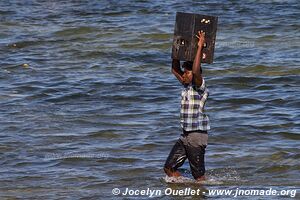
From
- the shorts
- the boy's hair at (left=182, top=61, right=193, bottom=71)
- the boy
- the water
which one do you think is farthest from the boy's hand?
the water

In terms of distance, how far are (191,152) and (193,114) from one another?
401mm

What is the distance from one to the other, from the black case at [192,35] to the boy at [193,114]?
67 millimetres

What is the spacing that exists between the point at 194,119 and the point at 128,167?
1.49 m

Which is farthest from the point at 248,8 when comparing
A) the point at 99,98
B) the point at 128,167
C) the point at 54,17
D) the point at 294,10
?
the point at 128,167

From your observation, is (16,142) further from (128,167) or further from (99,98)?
(99,98)

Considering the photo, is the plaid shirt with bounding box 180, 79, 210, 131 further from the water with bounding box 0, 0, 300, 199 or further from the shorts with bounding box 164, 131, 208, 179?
the water with bounding box 0, 0, 300, 199

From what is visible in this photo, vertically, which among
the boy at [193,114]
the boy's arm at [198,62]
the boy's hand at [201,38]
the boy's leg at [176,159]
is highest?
the boy's hand at [201,38]

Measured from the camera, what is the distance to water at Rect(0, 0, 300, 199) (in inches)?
405

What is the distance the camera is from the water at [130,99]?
10.3 meters

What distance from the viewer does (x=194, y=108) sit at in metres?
9.31

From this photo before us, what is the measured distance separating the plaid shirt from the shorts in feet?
0.25

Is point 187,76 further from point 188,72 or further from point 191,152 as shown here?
point 191,152

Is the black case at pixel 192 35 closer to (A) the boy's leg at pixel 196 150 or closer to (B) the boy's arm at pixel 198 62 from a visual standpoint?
(B) the boy's arm at pixel 198 62

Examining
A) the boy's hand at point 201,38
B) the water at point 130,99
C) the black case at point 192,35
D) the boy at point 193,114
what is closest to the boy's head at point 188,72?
the boy at point 193,114
